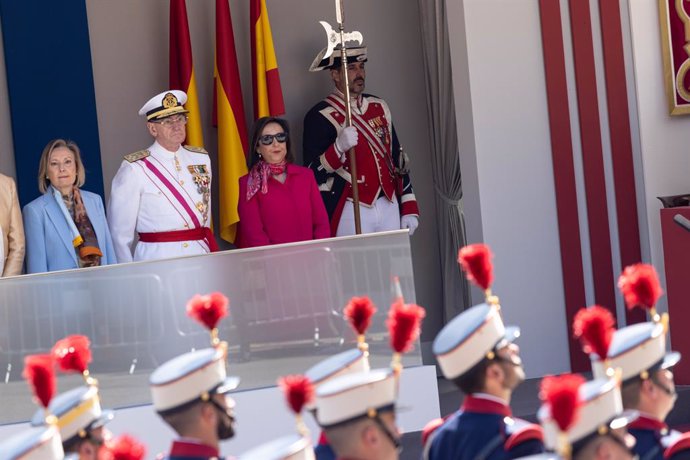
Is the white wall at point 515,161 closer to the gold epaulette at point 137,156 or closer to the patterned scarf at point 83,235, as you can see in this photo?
the gold epaulette at point 137,156

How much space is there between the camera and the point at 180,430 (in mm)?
3646

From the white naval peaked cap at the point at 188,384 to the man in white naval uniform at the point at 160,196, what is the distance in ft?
9.29

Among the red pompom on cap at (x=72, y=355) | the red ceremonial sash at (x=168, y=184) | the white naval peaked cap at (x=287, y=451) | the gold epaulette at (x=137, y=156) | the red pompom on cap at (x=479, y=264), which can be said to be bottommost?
the white naval peaked cap at (x=287, y=451)

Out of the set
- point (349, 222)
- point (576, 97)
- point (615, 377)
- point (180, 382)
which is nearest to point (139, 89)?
point (349, 222)

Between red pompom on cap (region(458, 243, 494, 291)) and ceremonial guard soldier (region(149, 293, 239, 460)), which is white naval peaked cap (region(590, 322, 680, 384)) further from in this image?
ceremonial guard soldier (region(149, 293, 239, 460))

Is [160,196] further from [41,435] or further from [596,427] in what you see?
[596,427]

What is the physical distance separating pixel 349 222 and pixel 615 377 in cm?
448

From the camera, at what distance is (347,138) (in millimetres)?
7426

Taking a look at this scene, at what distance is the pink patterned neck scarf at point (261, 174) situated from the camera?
22.8ft

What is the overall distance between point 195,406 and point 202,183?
3.14 m

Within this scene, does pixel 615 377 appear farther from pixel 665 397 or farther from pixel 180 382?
pixel 180 382

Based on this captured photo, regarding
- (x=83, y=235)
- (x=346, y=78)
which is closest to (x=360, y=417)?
(x=83, y=235)

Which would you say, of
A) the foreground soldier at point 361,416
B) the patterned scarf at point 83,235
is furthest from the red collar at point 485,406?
the patterned scarf at point 83,235

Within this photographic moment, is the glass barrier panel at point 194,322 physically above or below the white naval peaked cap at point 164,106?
below
